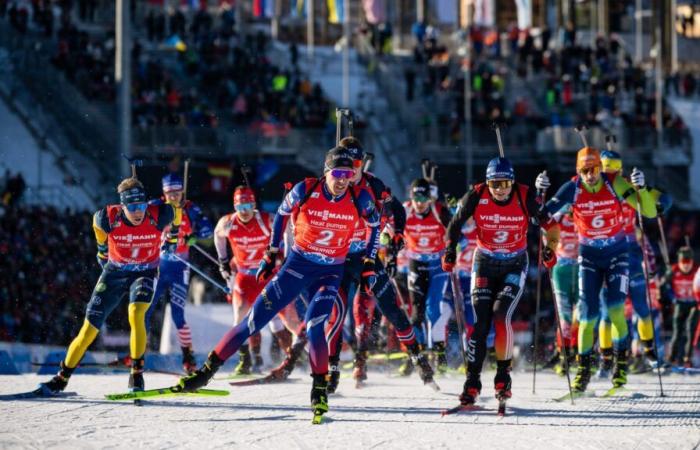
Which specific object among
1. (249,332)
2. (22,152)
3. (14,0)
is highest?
(14,0)

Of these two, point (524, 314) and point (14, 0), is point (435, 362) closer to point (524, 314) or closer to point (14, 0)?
point (524, 314)

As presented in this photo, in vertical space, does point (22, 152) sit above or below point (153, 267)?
above

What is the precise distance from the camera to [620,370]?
562 inches

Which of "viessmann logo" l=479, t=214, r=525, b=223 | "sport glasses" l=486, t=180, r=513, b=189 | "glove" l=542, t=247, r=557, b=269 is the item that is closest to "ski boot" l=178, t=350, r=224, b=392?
"viessmann logo" l=479, t=214, r=525, b=223

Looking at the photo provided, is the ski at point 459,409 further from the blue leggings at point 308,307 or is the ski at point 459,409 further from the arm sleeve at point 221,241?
the arm sleeve at point 221,241

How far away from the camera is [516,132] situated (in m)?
35.2

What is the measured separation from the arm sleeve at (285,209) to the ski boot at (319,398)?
52.1 inches

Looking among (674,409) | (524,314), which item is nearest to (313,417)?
(674,409)

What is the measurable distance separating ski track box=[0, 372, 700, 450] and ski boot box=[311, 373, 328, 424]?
4.1 inches

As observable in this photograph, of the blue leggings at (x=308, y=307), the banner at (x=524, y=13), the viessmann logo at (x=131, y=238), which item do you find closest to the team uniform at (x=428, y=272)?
the viessmann logo at (x=131, y=238)

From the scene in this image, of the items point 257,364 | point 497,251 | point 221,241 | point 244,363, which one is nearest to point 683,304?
point 257,364

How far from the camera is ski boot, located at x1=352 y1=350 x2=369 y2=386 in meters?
15.1

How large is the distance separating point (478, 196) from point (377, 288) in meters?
2.00

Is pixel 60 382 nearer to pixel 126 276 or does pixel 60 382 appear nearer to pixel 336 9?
pixel 126 276
